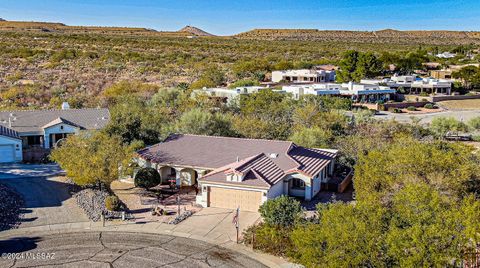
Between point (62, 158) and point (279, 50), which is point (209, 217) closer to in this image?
point (62, 158)

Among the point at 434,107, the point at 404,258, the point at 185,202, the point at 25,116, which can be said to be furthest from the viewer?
the point at 434,107

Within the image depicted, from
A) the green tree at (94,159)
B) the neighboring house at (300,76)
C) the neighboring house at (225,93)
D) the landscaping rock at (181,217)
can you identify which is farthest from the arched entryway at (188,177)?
the neighboring house at (300,76)

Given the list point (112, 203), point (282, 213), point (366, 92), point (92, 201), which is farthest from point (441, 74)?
point (112, 203)

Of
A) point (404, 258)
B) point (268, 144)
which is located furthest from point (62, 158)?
point (404, 258)

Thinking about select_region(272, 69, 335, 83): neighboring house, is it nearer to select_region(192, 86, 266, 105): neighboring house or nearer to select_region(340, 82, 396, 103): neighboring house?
select_region(340, 82, 396, 103): neighboring house

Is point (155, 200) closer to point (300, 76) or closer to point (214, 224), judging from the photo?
point (214, 224)

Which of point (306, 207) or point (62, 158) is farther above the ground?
point (62, 158)
